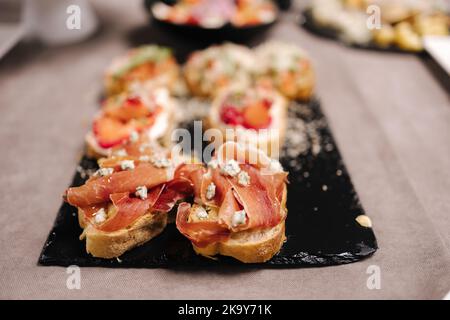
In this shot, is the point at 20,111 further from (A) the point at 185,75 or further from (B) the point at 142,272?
(B) the point at 142,272

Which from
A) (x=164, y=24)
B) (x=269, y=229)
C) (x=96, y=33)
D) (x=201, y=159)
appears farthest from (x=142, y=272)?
(x=96, y=33)

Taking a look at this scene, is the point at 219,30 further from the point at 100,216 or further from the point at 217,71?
the point at 100,216

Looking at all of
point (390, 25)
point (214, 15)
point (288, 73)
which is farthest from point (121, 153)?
point (390, 25)

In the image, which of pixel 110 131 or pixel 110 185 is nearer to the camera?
pixel 110 185

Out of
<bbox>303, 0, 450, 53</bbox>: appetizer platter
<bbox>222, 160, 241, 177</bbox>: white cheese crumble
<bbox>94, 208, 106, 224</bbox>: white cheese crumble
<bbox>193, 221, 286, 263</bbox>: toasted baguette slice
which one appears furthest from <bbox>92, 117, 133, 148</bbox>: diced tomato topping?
<bbox>303, 0, 450, 53</bbox>: appetizer platter

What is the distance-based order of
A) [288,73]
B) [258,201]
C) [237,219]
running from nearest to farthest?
1. [237,219]
2. [258,201]
3. [288,73]

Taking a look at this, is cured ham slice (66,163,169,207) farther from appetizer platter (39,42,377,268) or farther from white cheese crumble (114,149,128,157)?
white cheese crumble (114,149,128,157)

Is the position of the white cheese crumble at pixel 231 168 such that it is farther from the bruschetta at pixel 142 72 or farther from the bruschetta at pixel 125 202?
the bruschetta at pixel 142 72
